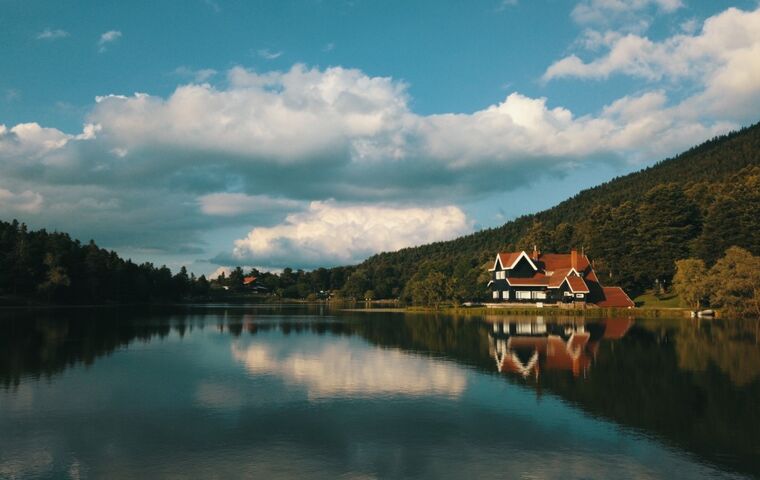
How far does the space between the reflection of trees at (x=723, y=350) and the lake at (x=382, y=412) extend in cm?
25

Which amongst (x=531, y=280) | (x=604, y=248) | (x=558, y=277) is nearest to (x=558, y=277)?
(x=558, y=277)

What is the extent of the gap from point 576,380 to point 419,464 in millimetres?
13184

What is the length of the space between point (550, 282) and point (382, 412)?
2966 inches

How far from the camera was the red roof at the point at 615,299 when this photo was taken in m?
83.6

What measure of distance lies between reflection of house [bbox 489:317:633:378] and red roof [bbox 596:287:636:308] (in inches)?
1144

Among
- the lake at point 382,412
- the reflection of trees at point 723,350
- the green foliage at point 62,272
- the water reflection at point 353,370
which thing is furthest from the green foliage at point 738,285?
the green foliage at point 62,272

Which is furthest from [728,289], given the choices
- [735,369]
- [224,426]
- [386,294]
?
[386,294]

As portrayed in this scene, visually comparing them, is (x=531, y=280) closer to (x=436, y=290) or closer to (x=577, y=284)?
(x=577, y=284)

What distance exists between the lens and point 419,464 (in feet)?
44.3

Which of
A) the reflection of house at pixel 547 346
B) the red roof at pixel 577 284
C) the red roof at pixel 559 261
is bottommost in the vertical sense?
the reflection of house at pixel 547 346

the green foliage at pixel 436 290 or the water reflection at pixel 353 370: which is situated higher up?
the green foliage at pixel 436 290

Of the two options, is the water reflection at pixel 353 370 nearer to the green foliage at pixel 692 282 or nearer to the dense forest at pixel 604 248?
the green foliage at pixel 692 282

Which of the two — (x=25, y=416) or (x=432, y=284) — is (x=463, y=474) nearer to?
(x=25, y=416)

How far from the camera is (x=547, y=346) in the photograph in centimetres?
3812
